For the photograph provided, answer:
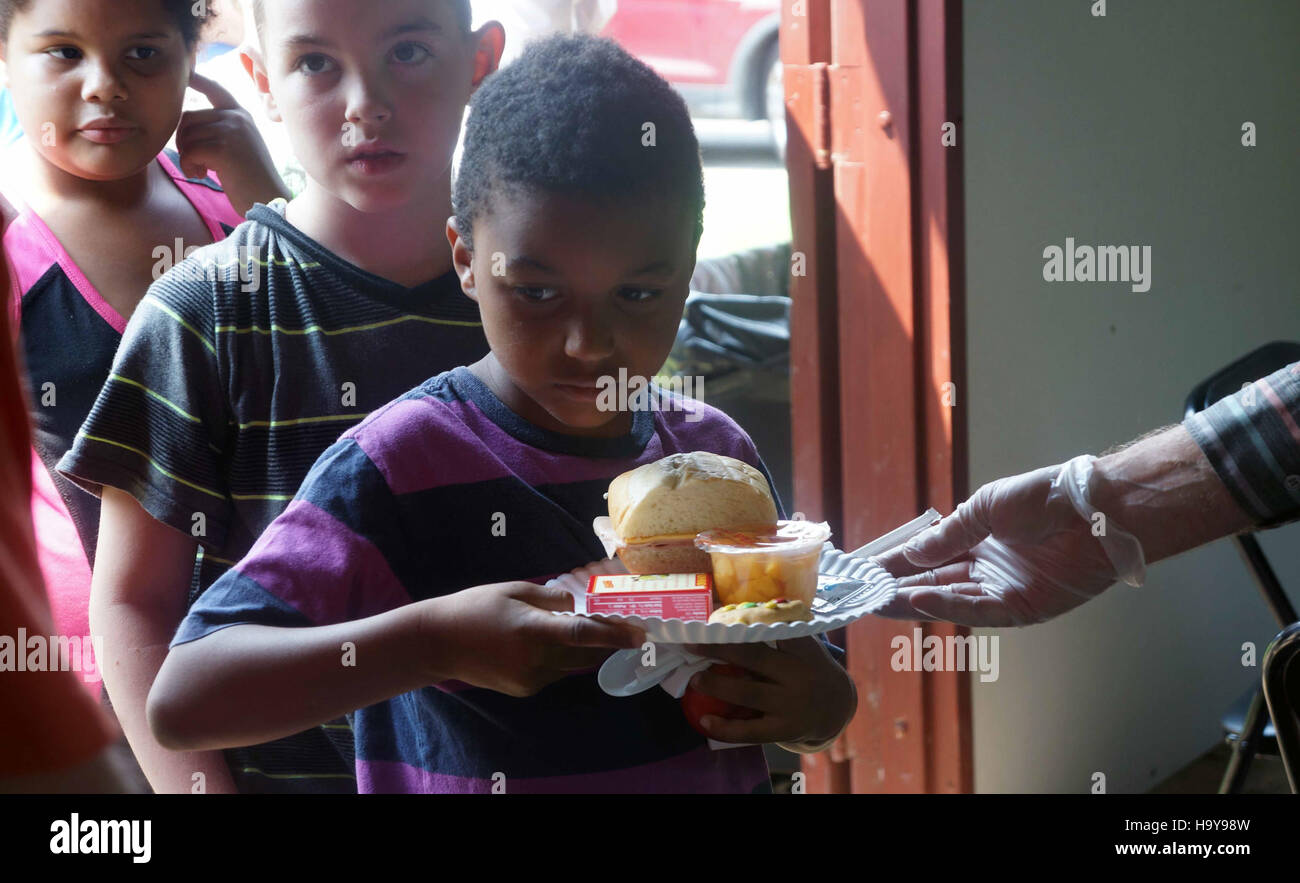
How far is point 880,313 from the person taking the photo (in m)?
1.70

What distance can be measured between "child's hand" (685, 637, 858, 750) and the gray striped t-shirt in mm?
386

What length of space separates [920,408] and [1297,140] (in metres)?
0.69

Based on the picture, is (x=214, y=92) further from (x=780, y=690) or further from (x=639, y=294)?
(x=780, y=690)

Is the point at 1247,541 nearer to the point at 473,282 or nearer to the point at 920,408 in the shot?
the point at 920,408

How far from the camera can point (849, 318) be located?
173cm

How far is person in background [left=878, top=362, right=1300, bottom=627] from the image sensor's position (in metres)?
1.31

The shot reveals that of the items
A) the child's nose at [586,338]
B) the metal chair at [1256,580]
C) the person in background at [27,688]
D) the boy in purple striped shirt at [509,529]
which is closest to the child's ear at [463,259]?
the boy in purple striped shirt at [509,529]

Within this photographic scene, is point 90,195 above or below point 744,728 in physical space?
above

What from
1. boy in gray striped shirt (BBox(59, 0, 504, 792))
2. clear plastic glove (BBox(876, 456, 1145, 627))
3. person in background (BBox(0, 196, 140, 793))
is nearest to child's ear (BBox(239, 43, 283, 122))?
boy in gray striped shirt (BBox(59, 0, 504, 792))

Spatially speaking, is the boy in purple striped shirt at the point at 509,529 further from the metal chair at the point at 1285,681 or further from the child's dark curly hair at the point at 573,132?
the metal chair at the point at 1285,681

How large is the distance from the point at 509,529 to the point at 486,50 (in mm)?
461

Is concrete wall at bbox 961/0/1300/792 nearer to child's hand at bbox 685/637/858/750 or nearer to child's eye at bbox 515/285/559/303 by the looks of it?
child's hand at bbox 685/637/858/750

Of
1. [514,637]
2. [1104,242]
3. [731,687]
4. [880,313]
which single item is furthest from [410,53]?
[1104,242]
